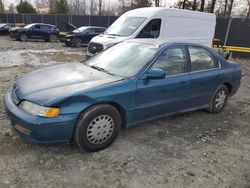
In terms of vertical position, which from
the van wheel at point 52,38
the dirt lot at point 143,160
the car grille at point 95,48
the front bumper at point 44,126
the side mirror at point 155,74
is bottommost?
the dirt lot at point 143,160

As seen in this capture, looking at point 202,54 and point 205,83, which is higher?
point 202,54

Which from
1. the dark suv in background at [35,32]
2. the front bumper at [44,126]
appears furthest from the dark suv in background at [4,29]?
the front bumper at [44,126]

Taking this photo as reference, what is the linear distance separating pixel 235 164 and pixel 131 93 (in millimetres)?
1713

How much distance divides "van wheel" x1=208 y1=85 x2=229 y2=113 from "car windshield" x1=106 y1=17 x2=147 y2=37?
474cm

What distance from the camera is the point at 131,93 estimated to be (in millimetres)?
3639

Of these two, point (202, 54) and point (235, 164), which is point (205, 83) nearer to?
point (202, 54)

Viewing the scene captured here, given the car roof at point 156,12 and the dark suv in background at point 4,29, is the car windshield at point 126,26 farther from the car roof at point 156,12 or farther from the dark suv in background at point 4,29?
the dark suv in background at point 4,29

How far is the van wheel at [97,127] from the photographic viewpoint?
10.8 feet

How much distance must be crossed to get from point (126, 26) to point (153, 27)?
100cm

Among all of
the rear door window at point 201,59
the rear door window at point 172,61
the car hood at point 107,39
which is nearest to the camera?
the rear door window at point 172,61

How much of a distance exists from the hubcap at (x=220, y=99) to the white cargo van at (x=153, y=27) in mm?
4230

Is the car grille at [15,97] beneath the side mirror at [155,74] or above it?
beneath

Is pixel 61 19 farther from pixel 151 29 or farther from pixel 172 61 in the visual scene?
pixel 172 61

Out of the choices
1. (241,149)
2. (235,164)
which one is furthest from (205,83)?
(235,164)
